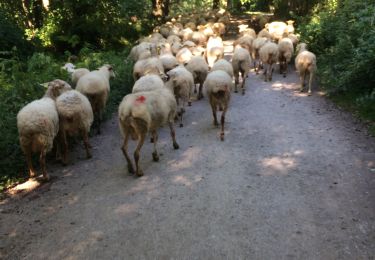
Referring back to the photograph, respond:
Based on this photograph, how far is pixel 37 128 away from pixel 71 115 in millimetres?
923

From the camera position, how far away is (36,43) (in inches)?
684

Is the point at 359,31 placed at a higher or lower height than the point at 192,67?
higher

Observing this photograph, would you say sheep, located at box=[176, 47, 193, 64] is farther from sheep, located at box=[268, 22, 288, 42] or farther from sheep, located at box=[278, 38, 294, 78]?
sheep, located at box=[268, 22, 288, 42]

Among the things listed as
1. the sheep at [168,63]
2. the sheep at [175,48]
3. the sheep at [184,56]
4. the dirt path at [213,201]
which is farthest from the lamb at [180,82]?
the sheep at [175,48]

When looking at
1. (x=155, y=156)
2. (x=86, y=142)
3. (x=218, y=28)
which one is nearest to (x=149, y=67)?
(x=86, y=142)

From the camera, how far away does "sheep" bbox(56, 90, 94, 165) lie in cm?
730

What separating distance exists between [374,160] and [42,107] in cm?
663

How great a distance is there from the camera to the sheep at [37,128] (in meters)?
6.46

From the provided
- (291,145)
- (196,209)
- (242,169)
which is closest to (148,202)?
(196,209)

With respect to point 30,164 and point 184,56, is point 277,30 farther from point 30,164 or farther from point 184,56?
point 30,164

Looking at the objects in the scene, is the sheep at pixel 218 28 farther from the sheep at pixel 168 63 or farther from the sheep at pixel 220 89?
the sheep at pixel 220 89

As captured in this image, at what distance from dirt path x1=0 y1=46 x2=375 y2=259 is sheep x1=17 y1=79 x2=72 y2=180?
71 centimetres

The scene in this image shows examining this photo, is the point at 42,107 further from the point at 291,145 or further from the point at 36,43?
the point at 36,43

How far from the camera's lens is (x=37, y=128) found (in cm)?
650
